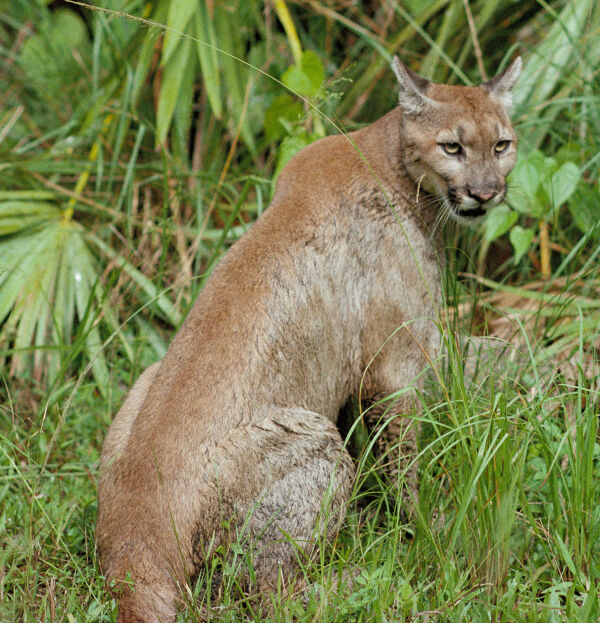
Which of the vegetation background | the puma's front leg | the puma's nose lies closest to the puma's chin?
the puma's nose

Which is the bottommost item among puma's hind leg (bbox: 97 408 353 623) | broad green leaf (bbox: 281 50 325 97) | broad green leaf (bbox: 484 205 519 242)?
puma's hind leg (bbox: 97 408 353 623)

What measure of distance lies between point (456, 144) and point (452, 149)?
0.03 metres

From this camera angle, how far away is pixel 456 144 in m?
4.41

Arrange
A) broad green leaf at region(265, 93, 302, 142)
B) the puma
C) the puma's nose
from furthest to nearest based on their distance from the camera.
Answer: broad green leaf at region(265, 93, 302, 142)
the puma's nose
the puma

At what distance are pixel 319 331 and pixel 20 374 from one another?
7.69 feet

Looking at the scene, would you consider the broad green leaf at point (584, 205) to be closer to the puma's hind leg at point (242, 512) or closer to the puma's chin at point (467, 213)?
the puma's chin at point (467, 213)

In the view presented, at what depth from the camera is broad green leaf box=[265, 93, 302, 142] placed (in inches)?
252

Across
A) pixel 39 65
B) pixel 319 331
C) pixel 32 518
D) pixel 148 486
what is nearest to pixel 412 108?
pixel 319 331

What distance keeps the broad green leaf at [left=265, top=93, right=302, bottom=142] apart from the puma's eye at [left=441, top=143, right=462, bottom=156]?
220cm

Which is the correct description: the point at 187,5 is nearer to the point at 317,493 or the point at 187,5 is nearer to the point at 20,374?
the point at 20,374

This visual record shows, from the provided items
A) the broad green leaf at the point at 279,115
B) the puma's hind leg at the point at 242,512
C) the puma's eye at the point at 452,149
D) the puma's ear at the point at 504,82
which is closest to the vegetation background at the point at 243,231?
the broad green leaf at the point at 279,115

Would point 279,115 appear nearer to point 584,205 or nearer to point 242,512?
point 584,205

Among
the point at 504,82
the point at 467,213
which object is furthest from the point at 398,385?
the point at 504,82

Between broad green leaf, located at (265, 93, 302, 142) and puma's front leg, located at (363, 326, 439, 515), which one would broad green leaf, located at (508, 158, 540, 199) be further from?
broad green leaf, located at (265, 93, 302, 142)
